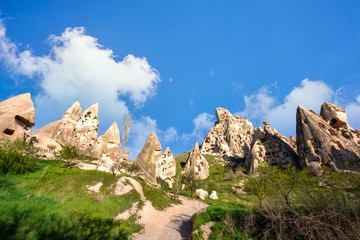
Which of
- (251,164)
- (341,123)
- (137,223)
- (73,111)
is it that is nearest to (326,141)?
(341,123)

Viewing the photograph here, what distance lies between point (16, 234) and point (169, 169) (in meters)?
54.9

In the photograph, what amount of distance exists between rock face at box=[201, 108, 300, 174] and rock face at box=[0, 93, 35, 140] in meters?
47.4

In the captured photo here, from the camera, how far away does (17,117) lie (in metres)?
35.6

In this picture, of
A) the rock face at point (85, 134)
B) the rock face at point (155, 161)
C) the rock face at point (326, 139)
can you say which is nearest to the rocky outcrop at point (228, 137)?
the rock face at point (155, 161)

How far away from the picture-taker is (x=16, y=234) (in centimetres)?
495

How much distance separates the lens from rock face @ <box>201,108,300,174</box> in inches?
2345

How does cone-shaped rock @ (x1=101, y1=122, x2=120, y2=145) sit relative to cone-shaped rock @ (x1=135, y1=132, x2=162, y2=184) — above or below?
above

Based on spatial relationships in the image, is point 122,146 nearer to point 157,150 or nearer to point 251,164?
point 157,150

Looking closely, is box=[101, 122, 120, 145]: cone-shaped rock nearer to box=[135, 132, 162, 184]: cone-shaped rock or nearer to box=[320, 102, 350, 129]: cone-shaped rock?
box=[135, 132, 162, 184]: cone-shaped rock

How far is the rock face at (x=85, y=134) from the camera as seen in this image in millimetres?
59406

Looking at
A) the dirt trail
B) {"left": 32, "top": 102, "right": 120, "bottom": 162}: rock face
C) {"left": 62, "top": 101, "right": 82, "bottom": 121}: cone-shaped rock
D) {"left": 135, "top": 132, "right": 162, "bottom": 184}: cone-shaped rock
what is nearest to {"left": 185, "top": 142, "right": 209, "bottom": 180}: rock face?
{"left": 135, "top": 132, "right": 162, "bottom": 184}: cone-shaped rock

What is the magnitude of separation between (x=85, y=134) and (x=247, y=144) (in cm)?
5082

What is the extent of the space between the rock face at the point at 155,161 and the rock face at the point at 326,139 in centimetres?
3209

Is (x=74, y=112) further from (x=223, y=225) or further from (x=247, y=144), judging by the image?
(x=223, y=225)
